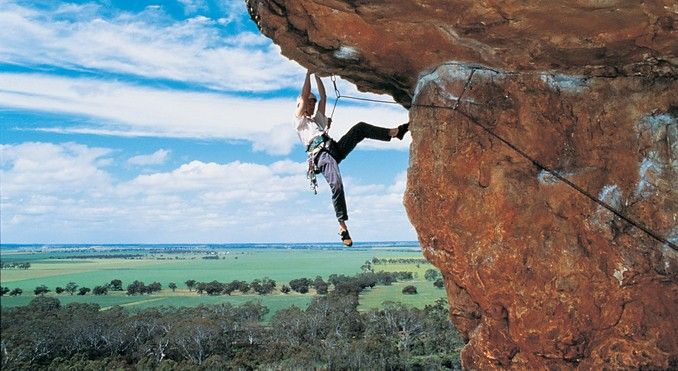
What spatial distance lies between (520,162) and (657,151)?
1445mm

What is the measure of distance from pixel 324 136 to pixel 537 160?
2705 mm

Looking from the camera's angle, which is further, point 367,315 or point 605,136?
point 367,315

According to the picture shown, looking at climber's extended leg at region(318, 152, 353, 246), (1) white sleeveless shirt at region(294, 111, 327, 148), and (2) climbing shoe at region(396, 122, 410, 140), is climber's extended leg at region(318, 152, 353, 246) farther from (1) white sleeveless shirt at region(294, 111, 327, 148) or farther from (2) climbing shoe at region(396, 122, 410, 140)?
(2) climbing shoe at region(396, 122, 410, 140)

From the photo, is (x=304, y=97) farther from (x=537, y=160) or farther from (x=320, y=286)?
(x=320, y=286)

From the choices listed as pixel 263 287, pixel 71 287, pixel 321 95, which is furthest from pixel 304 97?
pixel 263 287

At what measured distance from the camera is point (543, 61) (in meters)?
6.46

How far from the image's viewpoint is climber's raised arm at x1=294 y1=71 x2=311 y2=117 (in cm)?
756

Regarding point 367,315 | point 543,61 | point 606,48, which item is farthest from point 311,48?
point 367,315

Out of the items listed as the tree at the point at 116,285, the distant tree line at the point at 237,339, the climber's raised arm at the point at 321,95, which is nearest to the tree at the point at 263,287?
the tree at the point at 116,285

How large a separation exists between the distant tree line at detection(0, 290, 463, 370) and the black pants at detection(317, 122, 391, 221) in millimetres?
36003

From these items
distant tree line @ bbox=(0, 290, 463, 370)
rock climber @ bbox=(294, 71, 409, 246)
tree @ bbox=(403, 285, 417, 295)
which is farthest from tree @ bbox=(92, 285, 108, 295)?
rock climber @ bbox=(294, 71, 409, 246)

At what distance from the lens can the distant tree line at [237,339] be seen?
47062mm

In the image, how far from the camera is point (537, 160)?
6.69m

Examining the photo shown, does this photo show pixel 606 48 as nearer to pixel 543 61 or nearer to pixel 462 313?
pixel 543 61
